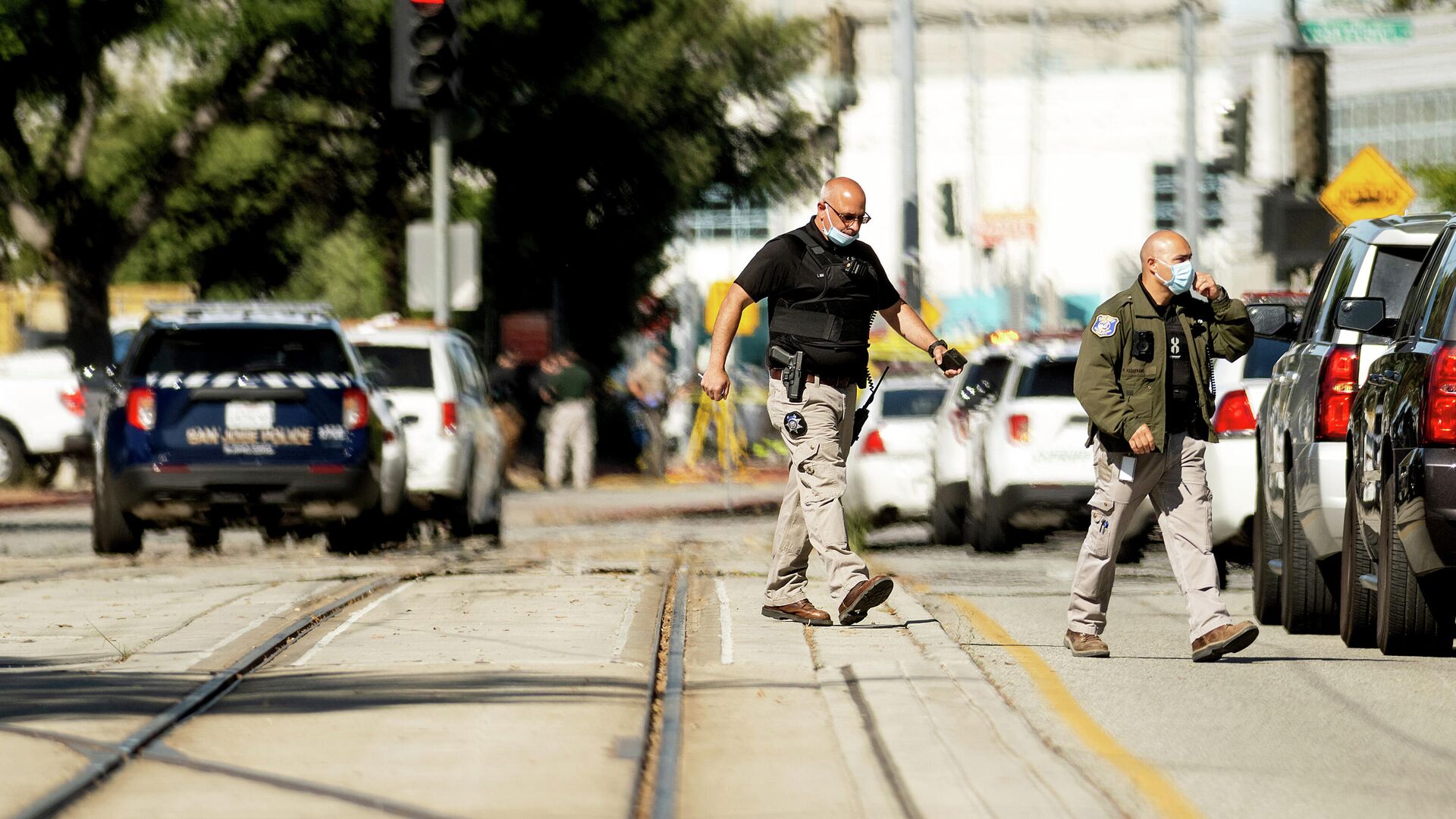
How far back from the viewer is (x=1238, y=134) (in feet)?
80.7

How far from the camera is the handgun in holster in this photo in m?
10.3

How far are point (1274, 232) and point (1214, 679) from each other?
10261mm

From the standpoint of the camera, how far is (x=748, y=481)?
33.6 m

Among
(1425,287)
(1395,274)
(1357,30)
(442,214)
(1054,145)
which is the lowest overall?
(1425,287)

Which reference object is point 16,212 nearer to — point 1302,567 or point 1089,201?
point 1302,567

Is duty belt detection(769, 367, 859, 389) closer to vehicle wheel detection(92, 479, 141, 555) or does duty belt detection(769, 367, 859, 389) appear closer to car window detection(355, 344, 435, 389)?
vehicle wheel detection(92, 479, 141, 555)

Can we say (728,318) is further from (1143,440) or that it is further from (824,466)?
(1143,440)

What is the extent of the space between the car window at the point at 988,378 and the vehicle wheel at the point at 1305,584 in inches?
259

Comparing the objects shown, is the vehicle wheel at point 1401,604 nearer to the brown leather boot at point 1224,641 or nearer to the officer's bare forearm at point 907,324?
the brown leather boot at point 1224,641

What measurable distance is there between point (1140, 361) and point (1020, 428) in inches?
293

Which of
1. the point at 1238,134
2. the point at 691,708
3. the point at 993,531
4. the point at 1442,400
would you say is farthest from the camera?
the point at 1238,134

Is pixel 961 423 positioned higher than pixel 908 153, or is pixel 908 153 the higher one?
pixel 908 153

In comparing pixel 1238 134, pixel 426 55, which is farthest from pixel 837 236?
pixel 1238 134

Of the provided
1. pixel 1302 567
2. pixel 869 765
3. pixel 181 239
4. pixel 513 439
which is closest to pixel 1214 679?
pixel 1302 567
